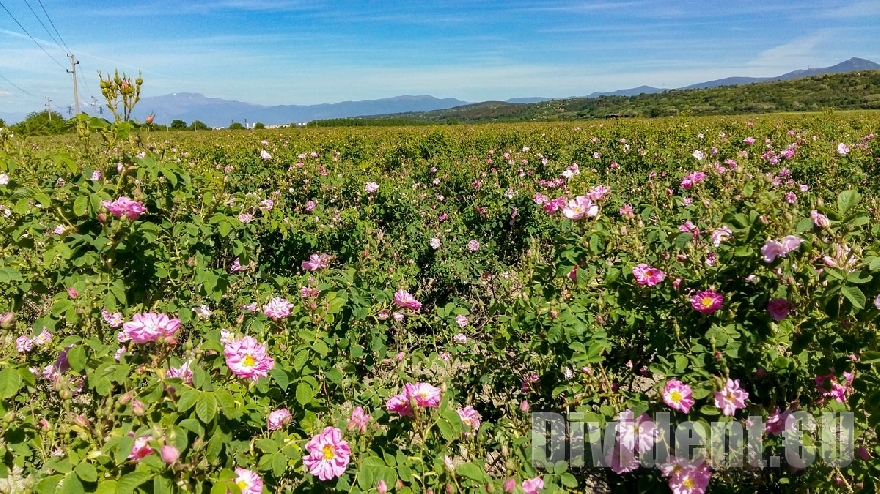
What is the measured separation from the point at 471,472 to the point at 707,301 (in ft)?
3.12

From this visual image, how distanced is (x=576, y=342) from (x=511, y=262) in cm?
338

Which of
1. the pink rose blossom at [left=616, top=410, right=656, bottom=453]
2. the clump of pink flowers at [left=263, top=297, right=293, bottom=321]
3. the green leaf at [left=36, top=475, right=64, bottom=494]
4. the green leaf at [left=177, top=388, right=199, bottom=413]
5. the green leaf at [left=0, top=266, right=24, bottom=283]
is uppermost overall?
the green leaf at [left=0, top=266, right=24, bottom=283]

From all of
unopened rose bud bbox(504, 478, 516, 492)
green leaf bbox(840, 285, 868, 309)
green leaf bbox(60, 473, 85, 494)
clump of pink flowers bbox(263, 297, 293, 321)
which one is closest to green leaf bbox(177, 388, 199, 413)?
green leaf bbox(60, 473, 85, 494)

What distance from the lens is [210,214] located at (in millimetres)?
2717

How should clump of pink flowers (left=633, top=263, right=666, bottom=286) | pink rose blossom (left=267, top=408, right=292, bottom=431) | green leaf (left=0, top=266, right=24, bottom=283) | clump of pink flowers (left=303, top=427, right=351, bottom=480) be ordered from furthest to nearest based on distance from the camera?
1. green leaf (left=0, top=266, right=24, bottom=283)
2. clump of pink flowers (left=633, top=263, right=666, bottom=286)
3. pink rose blossom (left=267, top=408, right=292, bottom=431)
4. clump of pink flowers (left=303, top=427, right=351, bottom=480)

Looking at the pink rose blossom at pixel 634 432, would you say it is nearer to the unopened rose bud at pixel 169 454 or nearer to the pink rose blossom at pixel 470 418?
the pink rose blossom at pixel 470 418

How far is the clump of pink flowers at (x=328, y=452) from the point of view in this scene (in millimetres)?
1294

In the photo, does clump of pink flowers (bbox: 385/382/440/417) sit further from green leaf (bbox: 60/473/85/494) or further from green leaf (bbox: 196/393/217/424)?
green leaf (bbox: 60/473/85/494)

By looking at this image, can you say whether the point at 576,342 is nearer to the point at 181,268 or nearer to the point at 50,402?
the point at 181,268

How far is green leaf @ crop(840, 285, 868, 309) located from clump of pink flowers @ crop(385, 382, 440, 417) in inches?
43.0

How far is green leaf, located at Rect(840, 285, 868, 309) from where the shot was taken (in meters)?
1.29

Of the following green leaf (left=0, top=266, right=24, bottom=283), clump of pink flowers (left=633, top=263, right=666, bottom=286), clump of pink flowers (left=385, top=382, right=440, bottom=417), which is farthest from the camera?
green leaf (left=0, top=266, right=24, bottom=283)

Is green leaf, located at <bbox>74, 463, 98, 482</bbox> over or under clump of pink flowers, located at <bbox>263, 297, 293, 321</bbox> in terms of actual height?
under

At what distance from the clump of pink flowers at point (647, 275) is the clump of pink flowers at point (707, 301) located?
0.16m
